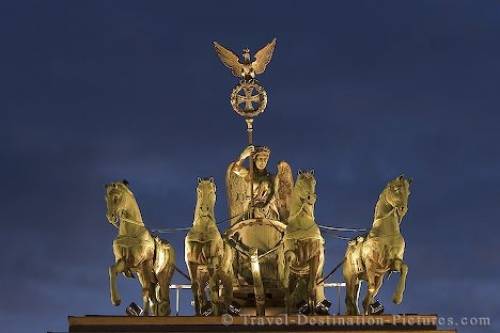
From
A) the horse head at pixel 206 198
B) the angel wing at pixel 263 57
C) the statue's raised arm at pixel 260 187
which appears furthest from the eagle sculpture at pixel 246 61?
the horse head at pixel 206 198

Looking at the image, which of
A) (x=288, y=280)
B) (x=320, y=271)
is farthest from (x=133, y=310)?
(x=320, y=271)

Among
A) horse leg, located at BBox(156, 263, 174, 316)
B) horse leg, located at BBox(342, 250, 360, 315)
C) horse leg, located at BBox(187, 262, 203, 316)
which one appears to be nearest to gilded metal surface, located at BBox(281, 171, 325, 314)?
horse leg, located at BBox(342, 250, 360, 315)

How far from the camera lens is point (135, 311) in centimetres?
2127

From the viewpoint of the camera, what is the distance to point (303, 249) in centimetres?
2152

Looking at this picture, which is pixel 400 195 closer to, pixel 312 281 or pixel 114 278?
pixel 312 281

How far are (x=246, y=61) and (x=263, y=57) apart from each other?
0.34 m

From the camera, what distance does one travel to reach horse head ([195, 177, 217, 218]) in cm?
2172

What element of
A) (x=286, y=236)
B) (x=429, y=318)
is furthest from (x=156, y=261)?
(x=429, y=318)

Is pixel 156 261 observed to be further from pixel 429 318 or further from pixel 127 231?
pixel 429 318

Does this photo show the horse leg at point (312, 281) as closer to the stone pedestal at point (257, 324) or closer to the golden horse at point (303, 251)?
the golden horse at point (303, 251)

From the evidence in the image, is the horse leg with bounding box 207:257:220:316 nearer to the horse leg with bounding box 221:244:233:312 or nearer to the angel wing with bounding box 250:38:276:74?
the horse leg with bounding box 221:244:233:312

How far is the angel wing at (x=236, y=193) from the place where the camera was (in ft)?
80.4

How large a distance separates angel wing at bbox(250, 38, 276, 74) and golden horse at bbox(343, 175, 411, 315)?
4065 mm

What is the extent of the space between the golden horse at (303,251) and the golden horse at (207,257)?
930 mm
